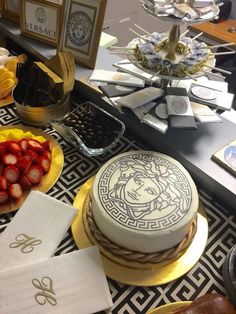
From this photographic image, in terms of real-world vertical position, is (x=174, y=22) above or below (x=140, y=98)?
above

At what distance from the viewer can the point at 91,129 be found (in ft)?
2.71

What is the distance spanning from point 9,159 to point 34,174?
6cm

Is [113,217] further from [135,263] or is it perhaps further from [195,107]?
[195,107]

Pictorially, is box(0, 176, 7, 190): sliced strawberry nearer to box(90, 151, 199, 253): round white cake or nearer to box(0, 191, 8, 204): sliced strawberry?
box(0, 191, 8, 204): sliced strawberry

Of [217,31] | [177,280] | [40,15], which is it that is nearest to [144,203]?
[177,280]

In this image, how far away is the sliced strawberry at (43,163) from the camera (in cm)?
76

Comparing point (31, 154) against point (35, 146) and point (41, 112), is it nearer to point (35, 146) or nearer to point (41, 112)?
point (35, 146)

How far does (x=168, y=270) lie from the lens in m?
0.62

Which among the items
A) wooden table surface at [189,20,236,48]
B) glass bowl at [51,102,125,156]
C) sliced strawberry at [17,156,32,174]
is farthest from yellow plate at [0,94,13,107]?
wooden table surface at [189,20,236,48]

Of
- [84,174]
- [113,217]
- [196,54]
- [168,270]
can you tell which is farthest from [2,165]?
[196,54]

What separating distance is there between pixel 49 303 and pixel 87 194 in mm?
251

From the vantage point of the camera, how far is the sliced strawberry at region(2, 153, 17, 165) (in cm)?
72

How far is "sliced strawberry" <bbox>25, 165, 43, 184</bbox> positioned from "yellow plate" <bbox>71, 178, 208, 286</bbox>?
0.14 m

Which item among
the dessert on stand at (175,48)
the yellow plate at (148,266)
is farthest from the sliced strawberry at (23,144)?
the dessert on stand at (175,48)
